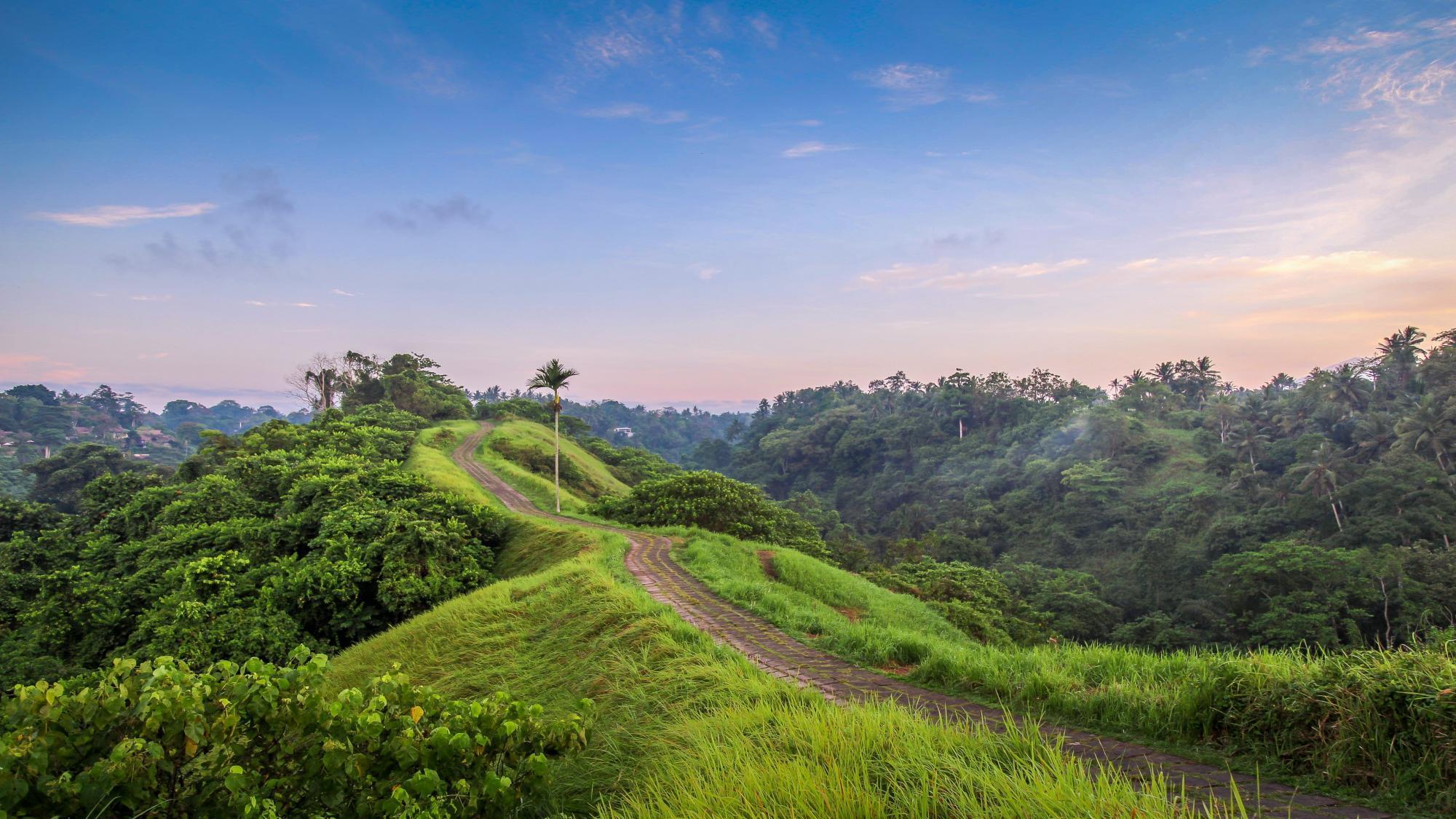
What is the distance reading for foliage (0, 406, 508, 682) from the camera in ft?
37.1

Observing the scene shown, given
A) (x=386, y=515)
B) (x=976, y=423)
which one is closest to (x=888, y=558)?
(x=386, y=515)

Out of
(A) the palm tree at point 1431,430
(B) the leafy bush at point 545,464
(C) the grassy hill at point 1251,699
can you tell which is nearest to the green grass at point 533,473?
(B) the leafy bush at point 545,464

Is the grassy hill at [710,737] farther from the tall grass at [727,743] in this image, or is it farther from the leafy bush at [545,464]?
the leafy bush at [545,464]

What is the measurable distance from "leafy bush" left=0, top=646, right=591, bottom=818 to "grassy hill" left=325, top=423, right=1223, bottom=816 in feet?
2.46

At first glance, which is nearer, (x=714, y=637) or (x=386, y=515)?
(x=714, y=637)

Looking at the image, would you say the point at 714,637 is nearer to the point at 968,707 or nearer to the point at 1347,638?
the point at 968,707

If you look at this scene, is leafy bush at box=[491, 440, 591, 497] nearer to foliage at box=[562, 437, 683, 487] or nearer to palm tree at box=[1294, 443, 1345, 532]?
foliage at box=[562, 437, 683, 487]

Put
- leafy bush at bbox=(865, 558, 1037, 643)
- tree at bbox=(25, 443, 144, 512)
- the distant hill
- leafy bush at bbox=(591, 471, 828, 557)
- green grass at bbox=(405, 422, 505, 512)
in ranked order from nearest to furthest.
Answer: leafy bush at bbox=(865, 558, 1037, 643)
leafy bush at bbox=(591, 471, 828, 557)
green grass at bbox=(405, 422, 505, 512)
tree at bbox=(25, 443, 144, 512)
the distant hill

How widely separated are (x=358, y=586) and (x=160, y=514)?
32.8ft

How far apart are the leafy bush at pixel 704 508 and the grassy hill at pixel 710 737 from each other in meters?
11.6

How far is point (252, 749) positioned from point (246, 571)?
42.6 feet

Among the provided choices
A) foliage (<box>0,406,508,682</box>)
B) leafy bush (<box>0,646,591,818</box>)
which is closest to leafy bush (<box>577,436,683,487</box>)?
foliage (<box>0,406,508,682</box>)

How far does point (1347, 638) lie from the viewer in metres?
23.2

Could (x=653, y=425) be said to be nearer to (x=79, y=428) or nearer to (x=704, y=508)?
(x=79, y=428)
